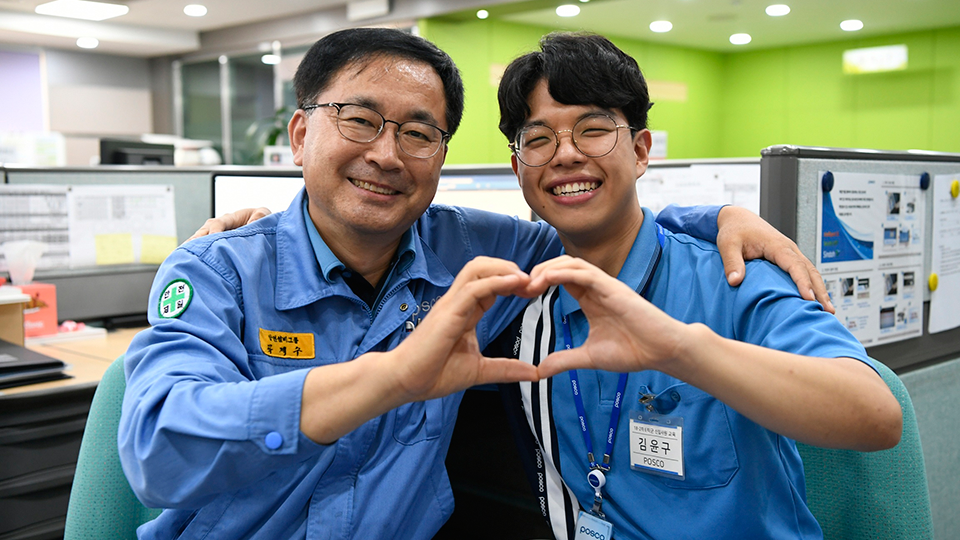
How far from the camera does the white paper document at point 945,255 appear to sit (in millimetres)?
1665

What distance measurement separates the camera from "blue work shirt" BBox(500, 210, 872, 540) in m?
1.02

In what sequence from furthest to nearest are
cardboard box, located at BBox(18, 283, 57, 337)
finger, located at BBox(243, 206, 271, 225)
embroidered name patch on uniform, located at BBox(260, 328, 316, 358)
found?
1. cardboard box, located at BBox(18, 283, 57, 337)
2. finger, located at BBox(243, 206, 271, 225)
3. embroidered name patch on uniform, located at BBox(260, 328, 316, 358)

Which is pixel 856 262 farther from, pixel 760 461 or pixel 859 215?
pixel 760 461

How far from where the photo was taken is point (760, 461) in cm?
104

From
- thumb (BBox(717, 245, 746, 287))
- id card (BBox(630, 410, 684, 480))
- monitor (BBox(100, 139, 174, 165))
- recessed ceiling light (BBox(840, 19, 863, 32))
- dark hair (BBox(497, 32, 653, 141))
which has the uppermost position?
recessed ceiling light (BBox(840, 19, 863, 32))

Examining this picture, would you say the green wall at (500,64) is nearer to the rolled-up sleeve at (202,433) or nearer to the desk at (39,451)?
the desk at (39,451)

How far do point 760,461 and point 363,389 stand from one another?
0.59 meters

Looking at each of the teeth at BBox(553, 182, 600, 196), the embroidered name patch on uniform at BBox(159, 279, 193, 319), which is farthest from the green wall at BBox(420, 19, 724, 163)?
the embroidered name patch on uniform at BBox(159, 279, 193, 319)

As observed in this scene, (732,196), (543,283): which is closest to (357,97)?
(543,283)

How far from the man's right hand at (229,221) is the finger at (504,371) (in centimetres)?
66

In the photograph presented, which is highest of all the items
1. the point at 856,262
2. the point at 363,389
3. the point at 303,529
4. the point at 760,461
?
the point at 856,262

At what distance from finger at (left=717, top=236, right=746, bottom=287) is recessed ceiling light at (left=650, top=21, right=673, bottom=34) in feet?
25.3

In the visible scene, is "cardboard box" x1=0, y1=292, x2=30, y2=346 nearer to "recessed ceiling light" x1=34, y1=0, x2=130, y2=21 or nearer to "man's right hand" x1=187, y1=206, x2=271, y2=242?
"man's right hand" x1=187, y1=206, x2=271, y2=242

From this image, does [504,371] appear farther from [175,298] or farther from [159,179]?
[159,179]
